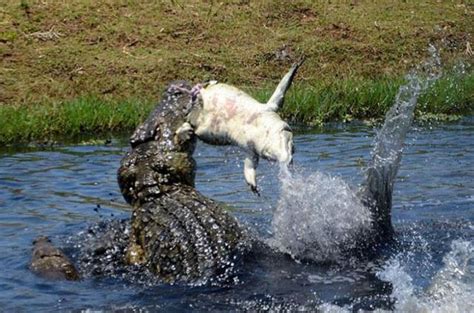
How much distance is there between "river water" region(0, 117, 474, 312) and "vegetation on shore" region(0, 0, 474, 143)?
689mm

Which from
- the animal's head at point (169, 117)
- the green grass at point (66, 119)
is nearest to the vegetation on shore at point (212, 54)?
the green grass at point (66, 119)

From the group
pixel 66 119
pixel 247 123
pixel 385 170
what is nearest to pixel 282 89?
pixel 247 123

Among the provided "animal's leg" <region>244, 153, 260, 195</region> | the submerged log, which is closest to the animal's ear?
"animal's leg" <region>244, 153, 260, 195</region>

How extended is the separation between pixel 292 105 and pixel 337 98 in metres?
0.63

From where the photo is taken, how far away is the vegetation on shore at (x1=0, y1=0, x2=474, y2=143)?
1088cm

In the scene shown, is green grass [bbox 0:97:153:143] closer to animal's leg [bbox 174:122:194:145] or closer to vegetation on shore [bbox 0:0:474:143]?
vegetation on shore [bbox 0:0:474:143]

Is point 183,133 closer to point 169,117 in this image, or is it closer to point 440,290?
point 169,117

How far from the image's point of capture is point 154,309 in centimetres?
511

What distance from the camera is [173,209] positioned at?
5.49m

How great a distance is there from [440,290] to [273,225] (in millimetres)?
1218

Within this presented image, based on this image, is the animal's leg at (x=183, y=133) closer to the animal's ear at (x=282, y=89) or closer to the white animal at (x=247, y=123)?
the white animal at (x=247, y=123)

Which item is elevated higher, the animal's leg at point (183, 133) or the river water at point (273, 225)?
the animal's leg at point (183, 133)

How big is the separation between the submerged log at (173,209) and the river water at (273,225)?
0.41 feet

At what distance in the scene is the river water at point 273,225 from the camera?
512cm
